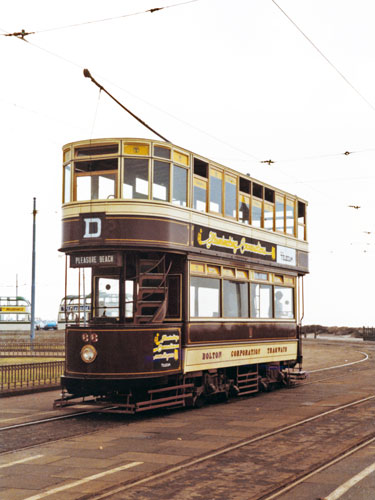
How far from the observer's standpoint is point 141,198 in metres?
14.2

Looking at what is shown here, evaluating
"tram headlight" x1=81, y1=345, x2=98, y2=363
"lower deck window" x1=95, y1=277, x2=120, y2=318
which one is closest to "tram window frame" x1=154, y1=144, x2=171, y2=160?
"lower deck window" x1=95, y1=277, x2=120, y2=318

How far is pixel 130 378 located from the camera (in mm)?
13227

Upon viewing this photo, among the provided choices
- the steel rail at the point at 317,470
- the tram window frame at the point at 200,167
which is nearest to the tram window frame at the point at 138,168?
the tram window frame at the point at 200,167

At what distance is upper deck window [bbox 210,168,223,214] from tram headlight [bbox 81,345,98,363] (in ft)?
14.9

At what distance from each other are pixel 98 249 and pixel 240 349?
496 cm

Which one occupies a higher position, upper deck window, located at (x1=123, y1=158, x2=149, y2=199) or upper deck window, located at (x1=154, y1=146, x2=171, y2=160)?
upper deck window, located at (x1=154, y1=146, x2=171, y2=160)

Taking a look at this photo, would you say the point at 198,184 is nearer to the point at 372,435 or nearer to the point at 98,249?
the point at 98,249

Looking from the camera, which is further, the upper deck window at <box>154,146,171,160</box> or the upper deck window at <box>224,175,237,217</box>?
the upper deck window at <box>224,175,237,217</box>

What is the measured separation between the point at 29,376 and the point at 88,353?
7.22 m

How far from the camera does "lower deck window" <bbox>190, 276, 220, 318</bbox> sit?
15.1 meters

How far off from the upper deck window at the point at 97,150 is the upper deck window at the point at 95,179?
171 mm

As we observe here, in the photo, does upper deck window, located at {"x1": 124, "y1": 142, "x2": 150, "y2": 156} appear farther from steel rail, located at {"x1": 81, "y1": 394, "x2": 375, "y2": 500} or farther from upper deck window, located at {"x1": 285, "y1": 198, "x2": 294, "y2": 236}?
upper deck window, located at {"x1": 285, "y1": 198, "x2": 294, "y2": 236}

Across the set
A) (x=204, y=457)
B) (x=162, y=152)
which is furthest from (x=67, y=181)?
(x=204, y=457)

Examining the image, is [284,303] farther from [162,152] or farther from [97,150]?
[97,150]
